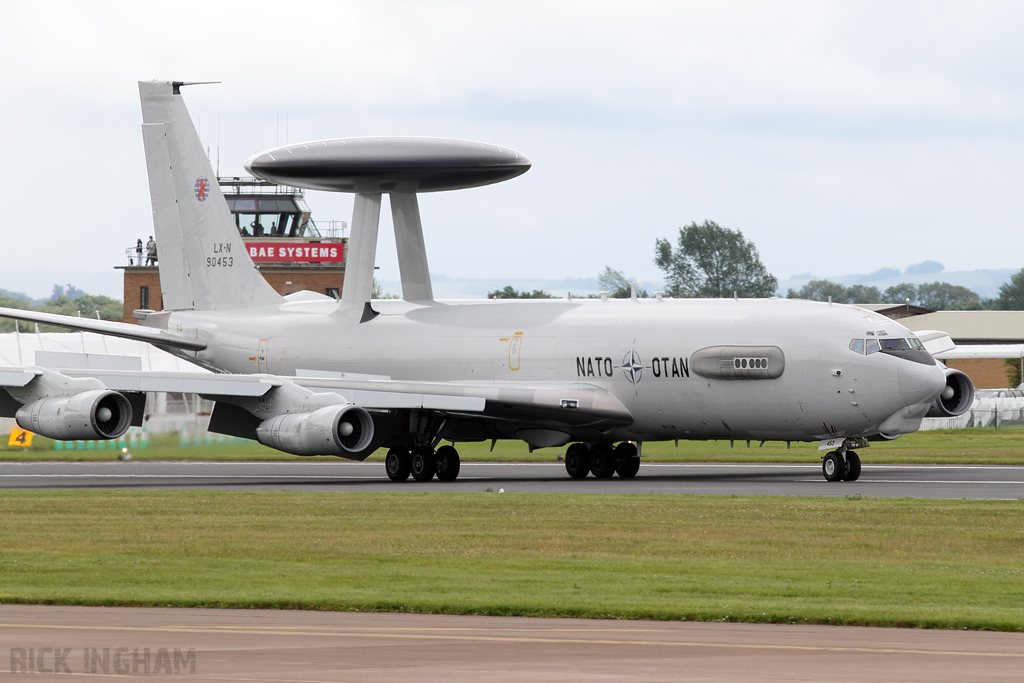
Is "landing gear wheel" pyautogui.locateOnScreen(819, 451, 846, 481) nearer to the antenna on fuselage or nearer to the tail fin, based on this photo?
the antenna on fuselage

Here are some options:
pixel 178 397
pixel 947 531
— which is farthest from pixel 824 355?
pixel 178 397

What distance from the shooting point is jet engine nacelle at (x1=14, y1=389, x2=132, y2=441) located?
33.5m

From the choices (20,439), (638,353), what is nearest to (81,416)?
(638,353)

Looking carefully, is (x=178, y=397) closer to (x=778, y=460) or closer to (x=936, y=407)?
(x=778, y=460)

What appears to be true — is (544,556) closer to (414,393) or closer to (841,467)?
(841,467)

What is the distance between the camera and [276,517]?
2417 centimetres

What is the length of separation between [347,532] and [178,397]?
4493cm

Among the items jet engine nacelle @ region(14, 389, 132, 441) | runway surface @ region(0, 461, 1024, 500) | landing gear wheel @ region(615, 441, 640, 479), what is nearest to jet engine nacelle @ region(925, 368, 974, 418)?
runway surface @ region(0, 461, 1024, 500)

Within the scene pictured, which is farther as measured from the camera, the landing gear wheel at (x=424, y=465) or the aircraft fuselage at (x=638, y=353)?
the landing gear wheel at (x=424, y=465)

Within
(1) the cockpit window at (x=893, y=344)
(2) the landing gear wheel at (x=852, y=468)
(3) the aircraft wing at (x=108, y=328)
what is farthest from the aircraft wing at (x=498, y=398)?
(3) the aircraft wing at (x=108, y=328)

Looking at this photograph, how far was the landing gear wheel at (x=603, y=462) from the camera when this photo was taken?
3650cm

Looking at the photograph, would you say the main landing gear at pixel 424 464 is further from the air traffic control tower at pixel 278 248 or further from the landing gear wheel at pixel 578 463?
the air traffic control tower at pixel 278 248

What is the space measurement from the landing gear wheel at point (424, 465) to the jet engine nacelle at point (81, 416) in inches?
268

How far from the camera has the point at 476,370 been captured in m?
37.9
